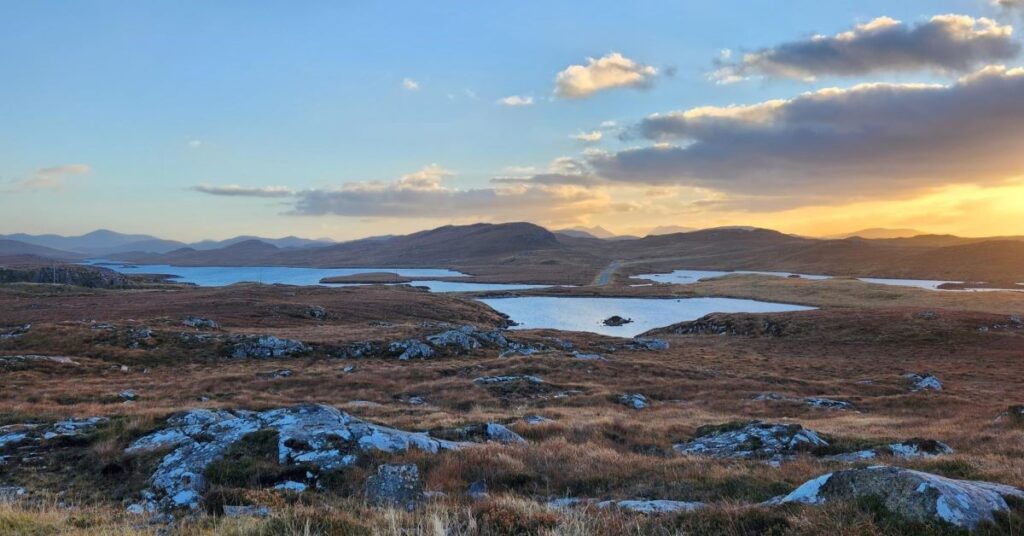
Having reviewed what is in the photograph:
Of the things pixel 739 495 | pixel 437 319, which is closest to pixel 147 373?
pixel 739 495

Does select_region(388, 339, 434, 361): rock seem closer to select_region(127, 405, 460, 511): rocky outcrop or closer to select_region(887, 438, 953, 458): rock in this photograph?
select_region(127, 405, 460, 511): rocky outcrop

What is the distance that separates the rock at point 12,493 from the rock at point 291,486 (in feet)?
15.6

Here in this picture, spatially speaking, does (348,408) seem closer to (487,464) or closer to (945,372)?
(487,464)

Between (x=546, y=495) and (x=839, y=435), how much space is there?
12.3 metres

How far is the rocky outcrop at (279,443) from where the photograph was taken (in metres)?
10.8

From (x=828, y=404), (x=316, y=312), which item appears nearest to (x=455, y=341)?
(x=828, y=404)

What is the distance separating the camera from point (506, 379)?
3194 cm

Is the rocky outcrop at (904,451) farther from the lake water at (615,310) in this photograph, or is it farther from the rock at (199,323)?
the lake water at (615,310)

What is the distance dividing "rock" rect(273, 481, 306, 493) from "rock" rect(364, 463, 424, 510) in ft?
4.90

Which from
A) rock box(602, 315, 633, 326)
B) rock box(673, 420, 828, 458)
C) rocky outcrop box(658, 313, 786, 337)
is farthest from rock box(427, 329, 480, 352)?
rock box(602, 315, 633, 326)

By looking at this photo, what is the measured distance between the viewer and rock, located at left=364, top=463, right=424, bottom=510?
9.27 m

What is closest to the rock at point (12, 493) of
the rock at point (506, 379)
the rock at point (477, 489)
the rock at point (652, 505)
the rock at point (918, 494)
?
the rock at point (477, 489)

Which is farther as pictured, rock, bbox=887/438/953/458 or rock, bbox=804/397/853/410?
rock, bbox=804/397/853/410

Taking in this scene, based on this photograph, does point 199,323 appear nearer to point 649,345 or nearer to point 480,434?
point 649,345
